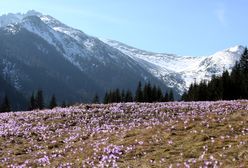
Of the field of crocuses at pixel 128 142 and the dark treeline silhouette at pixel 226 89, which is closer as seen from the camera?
the field of crocuses at pixel 128 142

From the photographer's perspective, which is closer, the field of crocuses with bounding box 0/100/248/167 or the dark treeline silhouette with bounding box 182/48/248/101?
the field of crocuses with bounding box 0/100/248/167

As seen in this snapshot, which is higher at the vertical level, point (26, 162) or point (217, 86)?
point (217, 86)

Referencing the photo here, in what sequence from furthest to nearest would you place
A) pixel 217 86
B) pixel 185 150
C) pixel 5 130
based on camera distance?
pixel 217 86 → pixel 5 130 → pixel 185 150

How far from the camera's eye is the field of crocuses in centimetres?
1639

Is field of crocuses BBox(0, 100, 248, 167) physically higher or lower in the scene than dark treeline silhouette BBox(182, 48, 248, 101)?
lower

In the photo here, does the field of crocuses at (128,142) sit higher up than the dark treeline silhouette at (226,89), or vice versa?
the dark treeline silhouette at (226,89)

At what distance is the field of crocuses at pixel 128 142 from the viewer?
53.8ft

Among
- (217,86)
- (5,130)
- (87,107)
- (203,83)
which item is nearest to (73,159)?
(5,130)

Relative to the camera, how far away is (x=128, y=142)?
66.4ft

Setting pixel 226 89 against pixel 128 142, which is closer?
pixel 128 142

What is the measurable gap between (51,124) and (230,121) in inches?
561

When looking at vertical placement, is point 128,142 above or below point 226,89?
below

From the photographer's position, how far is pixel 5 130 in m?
29.7

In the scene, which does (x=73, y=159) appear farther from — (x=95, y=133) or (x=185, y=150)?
(x=95, y=133)
